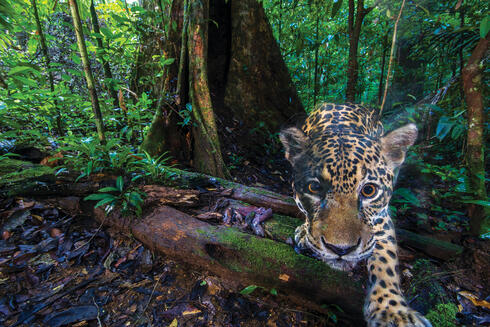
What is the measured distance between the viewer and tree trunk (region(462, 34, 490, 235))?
8.61ft

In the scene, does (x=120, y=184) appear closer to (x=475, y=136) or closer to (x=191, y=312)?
(x=191, y=312)

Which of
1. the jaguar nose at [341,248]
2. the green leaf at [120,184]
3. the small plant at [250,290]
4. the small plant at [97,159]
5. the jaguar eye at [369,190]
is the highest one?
the small plant at [97,159]

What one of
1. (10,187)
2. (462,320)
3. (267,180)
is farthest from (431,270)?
(10,187)

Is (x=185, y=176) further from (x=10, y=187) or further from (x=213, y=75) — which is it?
(x=213, y=75)

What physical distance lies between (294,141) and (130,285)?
2.26 m

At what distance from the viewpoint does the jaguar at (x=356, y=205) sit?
184 cm

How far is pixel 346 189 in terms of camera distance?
6.82 feet

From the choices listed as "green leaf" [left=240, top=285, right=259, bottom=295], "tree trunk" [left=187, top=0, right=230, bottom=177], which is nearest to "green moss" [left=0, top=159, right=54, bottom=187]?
"tree trunk" [left=187, top=0, right=230, bottom=177]

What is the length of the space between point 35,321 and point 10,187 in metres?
1.83

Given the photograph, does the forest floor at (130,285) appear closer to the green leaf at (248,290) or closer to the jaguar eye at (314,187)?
the green leaf at (248,290)

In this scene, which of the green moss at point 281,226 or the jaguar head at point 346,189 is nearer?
the jaguar head at point 346,189

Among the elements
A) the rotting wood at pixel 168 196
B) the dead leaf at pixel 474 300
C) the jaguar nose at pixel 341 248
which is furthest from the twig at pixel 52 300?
the dead leaf at pixel 474 300

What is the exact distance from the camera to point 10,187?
2867mm

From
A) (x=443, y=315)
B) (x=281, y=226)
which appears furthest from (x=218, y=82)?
(x=443, y=315)
